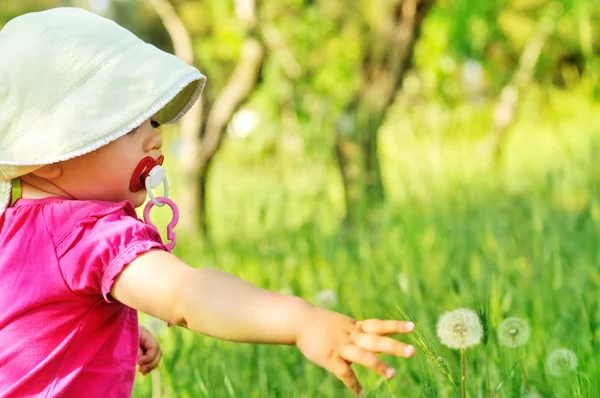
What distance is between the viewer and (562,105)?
7.73 metres

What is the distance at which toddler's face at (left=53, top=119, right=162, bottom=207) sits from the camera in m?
1.22

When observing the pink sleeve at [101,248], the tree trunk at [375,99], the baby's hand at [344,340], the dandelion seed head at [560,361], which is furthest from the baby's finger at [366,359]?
the tree trunk at [375,99]

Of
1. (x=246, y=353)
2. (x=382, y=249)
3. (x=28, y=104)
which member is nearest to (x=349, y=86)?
(x=382, y=249)

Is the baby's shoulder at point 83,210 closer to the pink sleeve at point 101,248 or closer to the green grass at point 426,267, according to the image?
the pink sleeve at point 101,248

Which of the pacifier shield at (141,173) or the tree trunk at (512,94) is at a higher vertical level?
Answer: the pacifier shield at (141,173)

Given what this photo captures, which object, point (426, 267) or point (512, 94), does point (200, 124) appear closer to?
point (426, 267)

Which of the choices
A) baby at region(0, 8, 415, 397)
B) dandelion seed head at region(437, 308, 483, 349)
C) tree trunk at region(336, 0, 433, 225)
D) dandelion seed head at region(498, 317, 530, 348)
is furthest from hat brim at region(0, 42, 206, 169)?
tree trunk at region(336, 0, 433, 225)

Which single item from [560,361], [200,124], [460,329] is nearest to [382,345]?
[460,329]

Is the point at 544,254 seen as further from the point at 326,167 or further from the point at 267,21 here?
the point at 267,21

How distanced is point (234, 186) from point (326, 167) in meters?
1.52

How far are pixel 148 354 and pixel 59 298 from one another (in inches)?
17.5

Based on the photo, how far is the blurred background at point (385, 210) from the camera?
1775mm

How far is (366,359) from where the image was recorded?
876mm

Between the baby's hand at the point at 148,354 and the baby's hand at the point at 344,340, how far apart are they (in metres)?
0.70
